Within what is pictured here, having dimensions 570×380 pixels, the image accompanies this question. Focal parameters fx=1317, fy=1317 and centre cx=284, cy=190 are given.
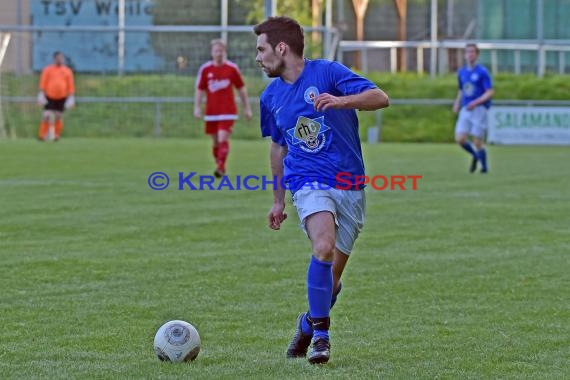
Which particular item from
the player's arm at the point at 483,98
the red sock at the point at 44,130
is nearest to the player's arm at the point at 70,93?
the red sock at the point at 44,130

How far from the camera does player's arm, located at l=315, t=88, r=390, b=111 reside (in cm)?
600

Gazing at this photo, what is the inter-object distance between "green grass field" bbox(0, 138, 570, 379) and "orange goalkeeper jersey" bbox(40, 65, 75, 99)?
13.2 metres

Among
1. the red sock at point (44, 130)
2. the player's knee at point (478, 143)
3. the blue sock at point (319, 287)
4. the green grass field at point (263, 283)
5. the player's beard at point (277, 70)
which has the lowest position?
the green grass field at point (263, 283)

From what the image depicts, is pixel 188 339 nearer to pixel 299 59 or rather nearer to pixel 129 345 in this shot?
pixel 129 345

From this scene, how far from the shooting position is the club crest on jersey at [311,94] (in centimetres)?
636

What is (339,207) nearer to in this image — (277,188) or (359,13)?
(277,188)

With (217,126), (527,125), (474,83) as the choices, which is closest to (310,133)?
(217,126)

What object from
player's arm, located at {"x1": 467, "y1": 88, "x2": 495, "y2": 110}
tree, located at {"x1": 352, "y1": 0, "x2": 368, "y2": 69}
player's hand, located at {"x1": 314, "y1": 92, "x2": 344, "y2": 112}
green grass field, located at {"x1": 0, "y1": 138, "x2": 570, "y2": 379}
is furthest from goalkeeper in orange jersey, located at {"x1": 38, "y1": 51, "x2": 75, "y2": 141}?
player's hand, located at {"x1": 314, "y1": 92, "x2": 344, "y2": 112}

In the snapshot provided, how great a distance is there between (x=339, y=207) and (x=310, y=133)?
0.39 m

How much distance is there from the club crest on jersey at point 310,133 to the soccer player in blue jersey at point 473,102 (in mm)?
14971

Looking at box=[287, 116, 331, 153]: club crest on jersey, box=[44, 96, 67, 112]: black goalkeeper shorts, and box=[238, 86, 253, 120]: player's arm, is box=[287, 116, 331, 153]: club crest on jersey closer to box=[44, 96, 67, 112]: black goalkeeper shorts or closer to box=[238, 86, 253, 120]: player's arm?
box=[238, 86, 253, 120]: player's arm

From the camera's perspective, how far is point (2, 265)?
31.7ft

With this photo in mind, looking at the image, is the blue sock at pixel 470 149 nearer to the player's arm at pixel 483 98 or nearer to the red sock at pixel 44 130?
the player's arm at pixel 483 98

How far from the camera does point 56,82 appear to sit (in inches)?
1198
